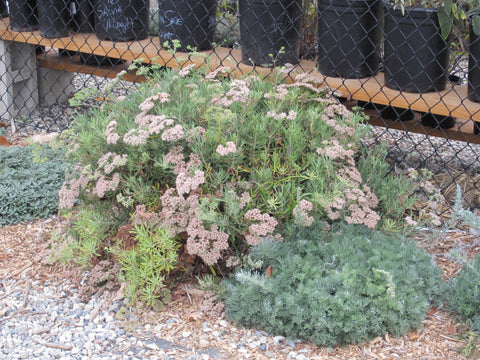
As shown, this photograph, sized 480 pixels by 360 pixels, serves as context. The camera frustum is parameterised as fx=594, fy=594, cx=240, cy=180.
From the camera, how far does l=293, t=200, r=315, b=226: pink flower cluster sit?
225cm

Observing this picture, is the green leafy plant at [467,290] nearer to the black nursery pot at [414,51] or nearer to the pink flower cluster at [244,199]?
the pink flower cluster at [244,199]

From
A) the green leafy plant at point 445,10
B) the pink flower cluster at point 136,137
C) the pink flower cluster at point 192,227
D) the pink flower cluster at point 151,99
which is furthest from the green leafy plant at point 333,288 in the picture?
the green leafy plant at point 445,10

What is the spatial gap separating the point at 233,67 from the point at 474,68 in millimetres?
1349

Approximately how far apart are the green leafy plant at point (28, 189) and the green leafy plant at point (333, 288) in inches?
52.1

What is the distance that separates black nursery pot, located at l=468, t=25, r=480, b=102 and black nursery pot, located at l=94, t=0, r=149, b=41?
6.95 ft

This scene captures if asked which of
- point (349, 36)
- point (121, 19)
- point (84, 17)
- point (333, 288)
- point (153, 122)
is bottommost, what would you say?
point (333, 288)

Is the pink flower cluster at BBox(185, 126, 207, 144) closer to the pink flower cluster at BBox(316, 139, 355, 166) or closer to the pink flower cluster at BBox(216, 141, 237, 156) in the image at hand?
the pink flower cluster at BBox(216, 141, 237, 156)

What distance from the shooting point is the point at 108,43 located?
405 cm

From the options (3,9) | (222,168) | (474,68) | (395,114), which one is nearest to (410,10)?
(474,68)

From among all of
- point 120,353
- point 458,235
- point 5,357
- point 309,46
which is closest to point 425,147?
point 309,46

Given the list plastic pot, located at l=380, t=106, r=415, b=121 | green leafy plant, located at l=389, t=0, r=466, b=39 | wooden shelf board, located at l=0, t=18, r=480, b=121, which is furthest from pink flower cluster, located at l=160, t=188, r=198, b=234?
plastic pot, located at l=380, t=106, r=415, b=121

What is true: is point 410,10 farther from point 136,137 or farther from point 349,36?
point 136,137

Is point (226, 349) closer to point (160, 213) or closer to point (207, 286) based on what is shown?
point (207, 286)

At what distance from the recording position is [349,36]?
10.5 ft
